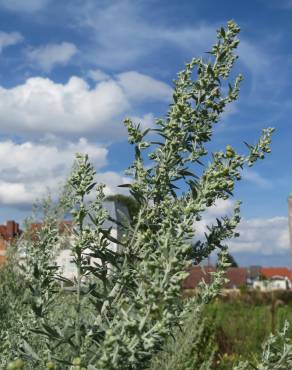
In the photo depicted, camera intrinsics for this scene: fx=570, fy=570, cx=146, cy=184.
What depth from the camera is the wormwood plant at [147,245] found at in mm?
1780

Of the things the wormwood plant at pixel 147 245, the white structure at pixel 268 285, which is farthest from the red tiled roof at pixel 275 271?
the wormwood plant at pixel 147 245

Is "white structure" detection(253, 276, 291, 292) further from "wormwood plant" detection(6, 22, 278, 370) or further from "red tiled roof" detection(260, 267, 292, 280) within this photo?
"wormwood plant" detection(6, 22, 278, 370)

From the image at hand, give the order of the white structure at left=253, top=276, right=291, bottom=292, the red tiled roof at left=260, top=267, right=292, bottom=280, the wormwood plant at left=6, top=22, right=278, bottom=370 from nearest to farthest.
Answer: the wormwood plant at left=6, top=22, right=278, bottom=370, the white structure at left=253, top=276, right=291, bottom=292, the red tiled roof at left=260, top=267, right=292, bottom=280

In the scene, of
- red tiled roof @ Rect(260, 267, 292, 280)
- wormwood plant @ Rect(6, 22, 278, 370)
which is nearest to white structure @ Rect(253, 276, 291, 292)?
red tiled roof @ Rect(260, 267, 292, 280)

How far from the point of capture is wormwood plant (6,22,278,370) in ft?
5.84

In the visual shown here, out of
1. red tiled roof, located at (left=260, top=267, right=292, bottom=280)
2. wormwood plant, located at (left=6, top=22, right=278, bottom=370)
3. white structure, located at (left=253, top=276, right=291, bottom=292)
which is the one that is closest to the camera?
wormwood plant, located at (left=6, top=22, right=278, bottom=370)

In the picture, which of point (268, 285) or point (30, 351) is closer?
point (30, 351)

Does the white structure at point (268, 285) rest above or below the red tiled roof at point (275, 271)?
below

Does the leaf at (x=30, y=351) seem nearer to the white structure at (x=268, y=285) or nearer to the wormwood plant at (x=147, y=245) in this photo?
the wormwood plant at (x=147, y=245)

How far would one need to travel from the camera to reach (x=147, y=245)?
7.22 ft

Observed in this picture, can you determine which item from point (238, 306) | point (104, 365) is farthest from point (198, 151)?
point (238, 306)

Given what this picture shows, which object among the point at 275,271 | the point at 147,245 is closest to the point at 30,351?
the point at 147,245

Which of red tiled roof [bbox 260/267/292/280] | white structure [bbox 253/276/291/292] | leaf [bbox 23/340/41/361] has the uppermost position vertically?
red tiled roof [bbox 260/267/292/280]

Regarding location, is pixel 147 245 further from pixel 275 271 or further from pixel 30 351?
pixel 275 271
